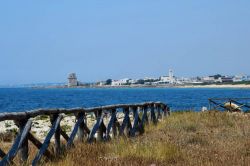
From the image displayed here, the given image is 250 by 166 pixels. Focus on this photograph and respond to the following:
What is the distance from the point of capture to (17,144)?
8523mm

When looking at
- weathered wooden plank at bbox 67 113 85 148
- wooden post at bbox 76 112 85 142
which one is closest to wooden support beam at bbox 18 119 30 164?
weathered wooden plank at bbox 67 113 85 148

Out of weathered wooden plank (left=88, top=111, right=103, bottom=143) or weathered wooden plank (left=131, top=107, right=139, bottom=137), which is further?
weathered wooden plank (left=131, top=107, right=139, bottom=137)

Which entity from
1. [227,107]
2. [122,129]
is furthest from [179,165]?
[227,107]

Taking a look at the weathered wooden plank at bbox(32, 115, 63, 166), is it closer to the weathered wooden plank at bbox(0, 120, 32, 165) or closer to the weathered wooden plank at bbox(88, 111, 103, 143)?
the weathered wooden plank at bbox(0, 120, 32, 165)

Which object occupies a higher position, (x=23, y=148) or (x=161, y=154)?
(x=23, y=148)

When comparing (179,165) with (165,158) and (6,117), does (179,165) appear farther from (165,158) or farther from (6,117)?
(6,117)

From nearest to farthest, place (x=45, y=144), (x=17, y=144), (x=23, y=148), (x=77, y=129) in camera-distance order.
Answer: (x=17, y=144) → (x=23, y=148) → (x=45, y=144) → (x=77, y=129)

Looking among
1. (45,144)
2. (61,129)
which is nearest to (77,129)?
(61,129)

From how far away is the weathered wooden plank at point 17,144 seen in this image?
318 inches

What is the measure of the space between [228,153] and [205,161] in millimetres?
1400

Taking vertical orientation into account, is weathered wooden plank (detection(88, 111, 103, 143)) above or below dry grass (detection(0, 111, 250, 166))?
A: above

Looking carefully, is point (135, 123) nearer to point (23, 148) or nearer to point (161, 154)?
point (161, 154)

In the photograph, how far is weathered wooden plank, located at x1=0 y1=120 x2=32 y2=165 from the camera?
26.5 ft

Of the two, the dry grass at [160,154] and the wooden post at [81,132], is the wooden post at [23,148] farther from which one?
the wooden post at [81,132]
